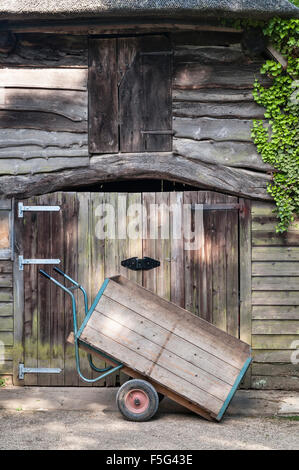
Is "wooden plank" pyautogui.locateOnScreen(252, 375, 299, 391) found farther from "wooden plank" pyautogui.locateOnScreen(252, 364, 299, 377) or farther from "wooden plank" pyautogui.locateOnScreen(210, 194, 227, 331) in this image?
"wooden plank" pyautogui.locateOnScreen(210, 194, 227, 331)

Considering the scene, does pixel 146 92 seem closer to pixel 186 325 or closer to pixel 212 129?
pixel 212 129

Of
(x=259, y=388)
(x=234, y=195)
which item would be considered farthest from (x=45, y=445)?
(x=234, y=195)

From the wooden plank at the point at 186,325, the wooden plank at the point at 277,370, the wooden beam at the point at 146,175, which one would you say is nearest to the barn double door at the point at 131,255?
the wooden beam at the point at 146,175

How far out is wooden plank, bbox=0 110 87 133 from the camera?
255 inches

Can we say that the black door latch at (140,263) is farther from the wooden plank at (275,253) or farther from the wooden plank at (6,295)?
the wooden plank at (6,295)

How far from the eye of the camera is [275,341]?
6.32m

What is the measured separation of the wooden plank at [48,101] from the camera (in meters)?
6.44

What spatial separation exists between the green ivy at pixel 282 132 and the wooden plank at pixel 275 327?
1.06 meters

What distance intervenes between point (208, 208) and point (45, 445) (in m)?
3.15

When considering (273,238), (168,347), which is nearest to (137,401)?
(168,347)

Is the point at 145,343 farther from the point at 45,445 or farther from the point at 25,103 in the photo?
the point at 25,103

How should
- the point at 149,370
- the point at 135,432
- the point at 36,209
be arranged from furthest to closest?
the point at 36,209 → the point at 149,370 → the point at 135,432

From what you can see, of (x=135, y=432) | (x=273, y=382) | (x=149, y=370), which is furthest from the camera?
(x=273, y=382)

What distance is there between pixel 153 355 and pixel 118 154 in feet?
8.16
